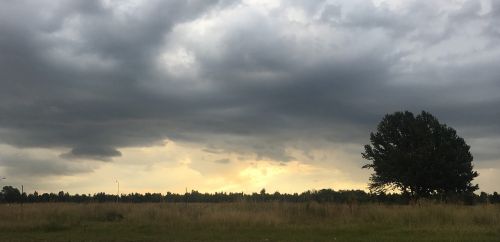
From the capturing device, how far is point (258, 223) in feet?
95.5

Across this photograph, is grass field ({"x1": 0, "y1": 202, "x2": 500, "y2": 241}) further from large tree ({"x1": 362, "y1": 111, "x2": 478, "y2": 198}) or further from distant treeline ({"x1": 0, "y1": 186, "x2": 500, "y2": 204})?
large tree ({"x1": 362, "y1": 111, "x2": 478, "y2": 198})

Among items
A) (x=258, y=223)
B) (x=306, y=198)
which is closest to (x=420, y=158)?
(x=306, y=198)

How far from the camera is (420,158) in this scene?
187ft

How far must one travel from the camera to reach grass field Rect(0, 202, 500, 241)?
74.3 feet

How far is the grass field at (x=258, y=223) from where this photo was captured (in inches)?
891

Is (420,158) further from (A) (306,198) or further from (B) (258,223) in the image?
(B) (258,223)

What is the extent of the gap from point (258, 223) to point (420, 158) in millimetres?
32909

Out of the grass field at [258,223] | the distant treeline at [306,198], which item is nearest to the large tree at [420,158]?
the distant treeline at [306,198]

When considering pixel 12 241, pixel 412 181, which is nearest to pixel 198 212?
pixel 12 241

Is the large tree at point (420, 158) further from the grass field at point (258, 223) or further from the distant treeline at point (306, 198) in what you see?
the grass field at point (258, 223)

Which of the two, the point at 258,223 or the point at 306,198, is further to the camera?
the point at 306,198

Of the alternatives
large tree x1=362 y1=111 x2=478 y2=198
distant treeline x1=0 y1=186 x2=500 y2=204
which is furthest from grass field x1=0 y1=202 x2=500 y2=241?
large tree x1=362 y1=111 x2=478 y2=198

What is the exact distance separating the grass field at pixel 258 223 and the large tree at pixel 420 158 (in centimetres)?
2658

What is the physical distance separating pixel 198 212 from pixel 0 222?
11651mm
